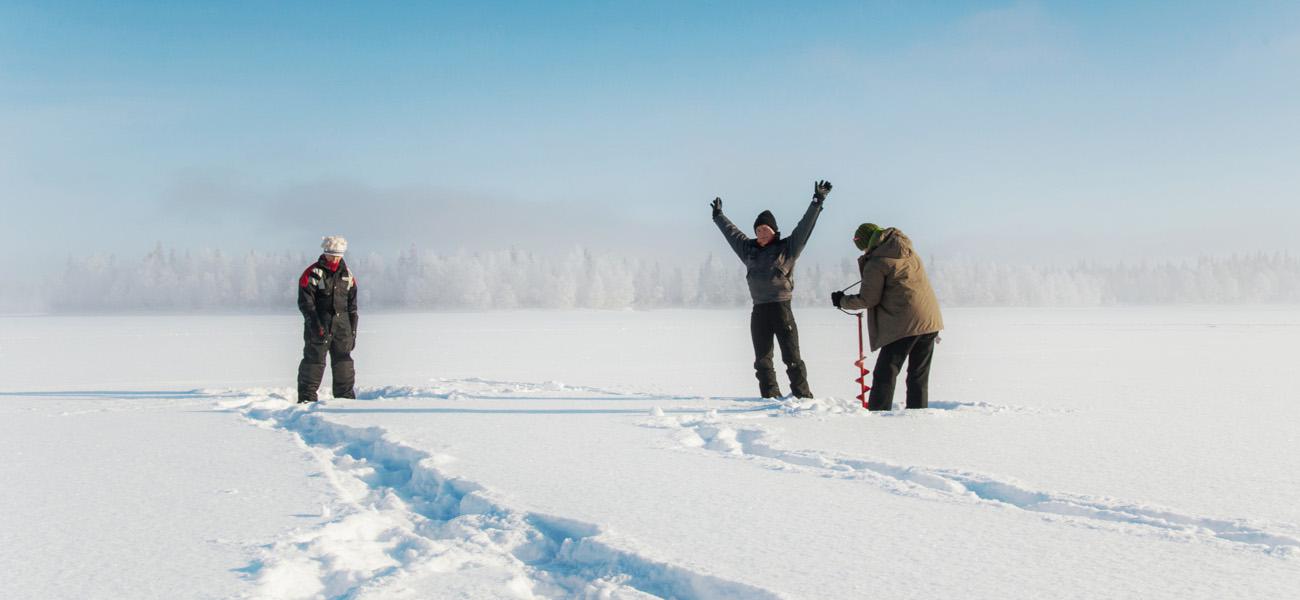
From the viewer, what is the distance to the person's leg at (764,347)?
718 centimetres

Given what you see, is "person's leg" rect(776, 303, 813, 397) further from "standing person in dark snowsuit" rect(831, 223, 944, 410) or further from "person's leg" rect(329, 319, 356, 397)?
"person's leg" rect(329, 319, 356, 397)

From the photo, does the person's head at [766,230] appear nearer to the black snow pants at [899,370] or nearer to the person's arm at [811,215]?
the person's arm at [811,215]

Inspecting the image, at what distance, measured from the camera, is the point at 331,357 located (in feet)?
26.7

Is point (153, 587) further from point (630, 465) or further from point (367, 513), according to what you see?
point (630, 465)

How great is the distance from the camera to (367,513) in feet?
11.5

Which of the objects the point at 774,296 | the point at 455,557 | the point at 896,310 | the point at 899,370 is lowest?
the point at 455,557

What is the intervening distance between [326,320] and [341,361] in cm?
44

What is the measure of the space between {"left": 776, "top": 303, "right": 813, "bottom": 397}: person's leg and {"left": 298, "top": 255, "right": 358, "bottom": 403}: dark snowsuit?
14.2ft

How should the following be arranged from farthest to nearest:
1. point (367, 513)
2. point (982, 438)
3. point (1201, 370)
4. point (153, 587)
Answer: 1. point (1201, 370)
2. point (982, 438)
3. point (367, 513)
4. point (153, 587)

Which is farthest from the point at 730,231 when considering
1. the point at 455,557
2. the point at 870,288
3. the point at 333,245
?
the point at 455,557

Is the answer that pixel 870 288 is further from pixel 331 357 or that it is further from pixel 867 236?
pixel 331 357

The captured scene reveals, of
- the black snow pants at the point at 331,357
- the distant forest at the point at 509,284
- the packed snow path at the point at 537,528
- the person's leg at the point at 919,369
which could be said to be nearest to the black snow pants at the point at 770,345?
the person's leg at the point at 919,369

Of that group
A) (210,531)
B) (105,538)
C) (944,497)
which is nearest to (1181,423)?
(944,497)

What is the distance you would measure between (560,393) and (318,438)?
110 inches
